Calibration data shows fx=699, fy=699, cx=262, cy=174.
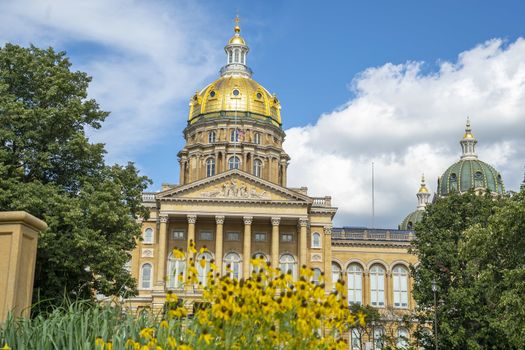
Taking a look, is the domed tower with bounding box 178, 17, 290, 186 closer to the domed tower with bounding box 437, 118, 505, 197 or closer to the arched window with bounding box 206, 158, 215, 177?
the arched window with bounding box 206, 158, 215, 177

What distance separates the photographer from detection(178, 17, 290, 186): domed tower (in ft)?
248

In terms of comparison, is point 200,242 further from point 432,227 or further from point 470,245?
point 470,245

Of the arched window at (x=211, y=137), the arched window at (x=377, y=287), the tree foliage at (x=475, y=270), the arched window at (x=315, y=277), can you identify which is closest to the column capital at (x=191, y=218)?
the arched window at (x=315, y=277)

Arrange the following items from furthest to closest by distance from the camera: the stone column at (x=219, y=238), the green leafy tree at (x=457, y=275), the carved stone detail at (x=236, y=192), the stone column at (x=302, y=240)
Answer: the carved stone detail at (x=236, y=192)
the stone column at (x=302, y=240)
the stone column at (x=219, y=238)
the green leafy tree at (x=457, y=275)

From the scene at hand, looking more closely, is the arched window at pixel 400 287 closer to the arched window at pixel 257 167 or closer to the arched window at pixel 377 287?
the arched window at pixel 377 287

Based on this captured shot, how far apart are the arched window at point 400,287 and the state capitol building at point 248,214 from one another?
0.10 m

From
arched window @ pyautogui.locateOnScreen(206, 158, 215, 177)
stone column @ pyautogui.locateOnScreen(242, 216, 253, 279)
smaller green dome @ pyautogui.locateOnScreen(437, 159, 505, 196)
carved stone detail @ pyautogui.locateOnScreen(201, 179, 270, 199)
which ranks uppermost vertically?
smaller green dome @ pyautogui.locateOnScreen(437, 159, 505, 196)

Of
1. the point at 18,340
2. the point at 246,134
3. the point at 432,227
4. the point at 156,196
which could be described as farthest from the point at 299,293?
the point at 246,134

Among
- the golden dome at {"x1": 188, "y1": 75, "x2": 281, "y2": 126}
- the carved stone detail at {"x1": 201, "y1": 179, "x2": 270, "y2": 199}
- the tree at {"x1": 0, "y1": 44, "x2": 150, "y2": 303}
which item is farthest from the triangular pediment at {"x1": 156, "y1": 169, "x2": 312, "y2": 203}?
the tree at {"x1": 0, "y1": 44, "x2": 150, "y2": 303}

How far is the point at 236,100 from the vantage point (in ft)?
257

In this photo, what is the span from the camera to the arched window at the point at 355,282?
232 ft

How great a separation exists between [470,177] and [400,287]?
25386mm

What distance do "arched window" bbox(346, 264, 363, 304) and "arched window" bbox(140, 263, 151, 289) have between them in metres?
20.1

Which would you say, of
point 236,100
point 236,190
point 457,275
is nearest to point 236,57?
point 236,100
